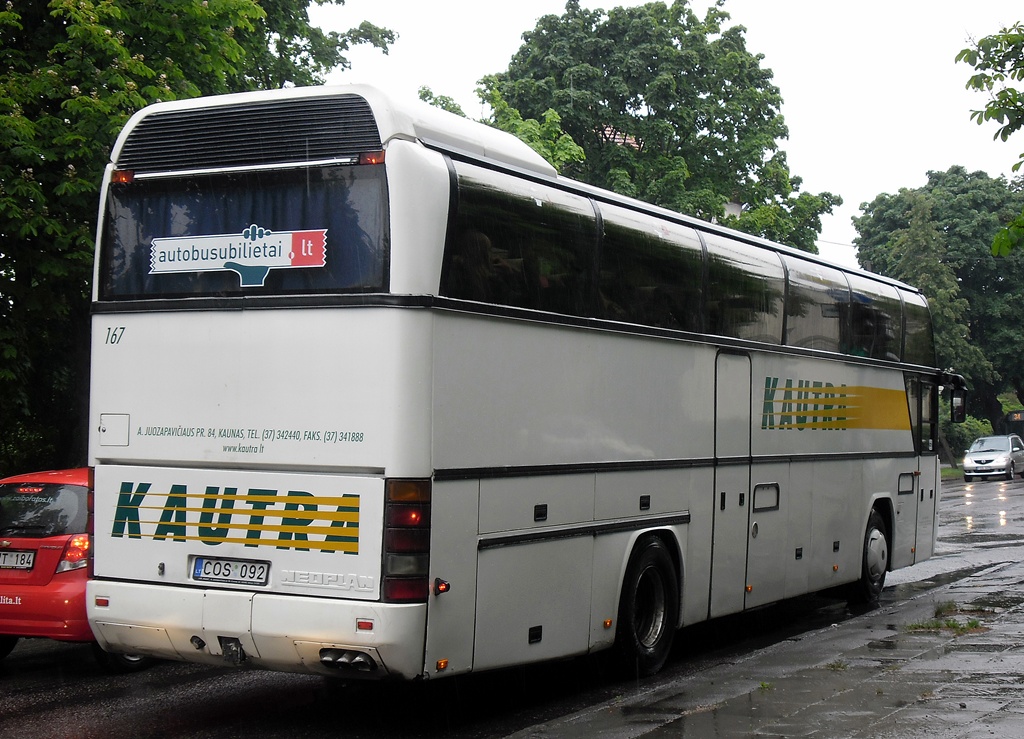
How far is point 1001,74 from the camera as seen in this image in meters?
13.2

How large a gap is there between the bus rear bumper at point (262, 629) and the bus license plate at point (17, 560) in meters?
1.51

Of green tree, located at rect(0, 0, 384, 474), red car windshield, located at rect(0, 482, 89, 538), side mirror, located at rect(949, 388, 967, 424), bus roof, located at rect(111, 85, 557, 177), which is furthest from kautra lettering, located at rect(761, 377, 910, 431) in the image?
green tree, located at rect(0, 0, 384, 474)

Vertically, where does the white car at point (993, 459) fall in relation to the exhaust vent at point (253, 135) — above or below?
below

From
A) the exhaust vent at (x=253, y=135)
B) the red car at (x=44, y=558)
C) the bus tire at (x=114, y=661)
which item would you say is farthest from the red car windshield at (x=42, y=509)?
the exhaust vent at (x=253, y=135)

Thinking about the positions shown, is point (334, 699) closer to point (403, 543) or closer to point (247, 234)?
point (403, 543)

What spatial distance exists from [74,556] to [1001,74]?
1018cm

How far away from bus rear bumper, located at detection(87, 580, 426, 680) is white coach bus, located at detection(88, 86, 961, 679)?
0.01 metres

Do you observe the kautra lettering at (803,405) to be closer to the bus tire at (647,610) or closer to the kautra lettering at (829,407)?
the kautra lettering at (829,407)

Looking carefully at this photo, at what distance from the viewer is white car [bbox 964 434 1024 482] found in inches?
1823

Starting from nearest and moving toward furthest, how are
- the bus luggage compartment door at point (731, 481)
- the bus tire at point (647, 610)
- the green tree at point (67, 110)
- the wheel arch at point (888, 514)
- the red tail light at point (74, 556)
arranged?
the red tail light at point (74, 556), the bus tire at point (647, 610), the bus luggage compartment door at point (731, 481), the wheel arch at point (888, 514), the green tree at point (67, 110)

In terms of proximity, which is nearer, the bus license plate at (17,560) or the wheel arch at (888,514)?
the bus license plate at (17,560)

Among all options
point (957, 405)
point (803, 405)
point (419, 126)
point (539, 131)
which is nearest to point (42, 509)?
point (419, 126)

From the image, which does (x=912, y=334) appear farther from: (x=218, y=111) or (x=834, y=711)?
(x=218, y=111)

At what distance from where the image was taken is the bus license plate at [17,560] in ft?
30.6
